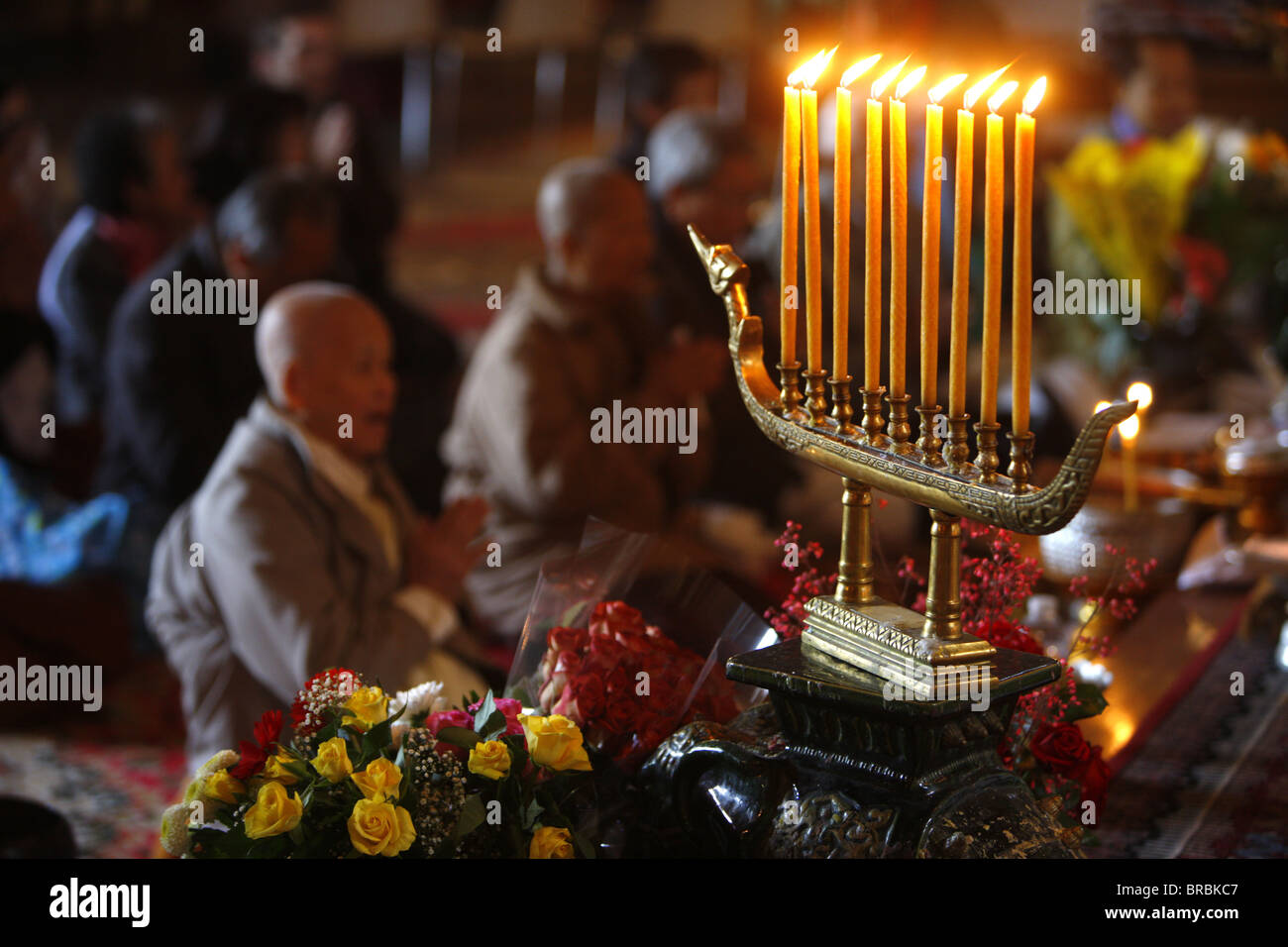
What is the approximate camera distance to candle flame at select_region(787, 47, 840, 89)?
115 cm

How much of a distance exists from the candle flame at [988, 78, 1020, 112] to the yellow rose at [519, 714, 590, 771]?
61cm

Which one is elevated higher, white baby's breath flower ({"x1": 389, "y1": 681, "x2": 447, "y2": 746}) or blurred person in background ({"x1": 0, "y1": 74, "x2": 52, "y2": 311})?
blurred person in background ({"x1": 0, "y1": 74, "x2": 52, "y2": 311})

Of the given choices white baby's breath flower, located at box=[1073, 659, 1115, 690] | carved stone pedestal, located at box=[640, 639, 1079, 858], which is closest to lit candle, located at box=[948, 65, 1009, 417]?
carved stone pedestal, located at box=[640, 639, 1079, 858]

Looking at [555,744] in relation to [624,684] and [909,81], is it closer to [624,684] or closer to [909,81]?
[624,684]

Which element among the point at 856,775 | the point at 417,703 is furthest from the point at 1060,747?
the point at 417,703

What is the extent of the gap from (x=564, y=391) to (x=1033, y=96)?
236 cm

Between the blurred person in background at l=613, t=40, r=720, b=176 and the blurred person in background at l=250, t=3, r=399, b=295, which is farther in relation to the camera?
the blurred person in background at l=250, t=3, r=399, b=295

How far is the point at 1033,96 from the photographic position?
1054mm

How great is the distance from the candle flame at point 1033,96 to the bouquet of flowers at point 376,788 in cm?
63

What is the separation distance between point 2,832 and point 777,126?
10947 millimetres

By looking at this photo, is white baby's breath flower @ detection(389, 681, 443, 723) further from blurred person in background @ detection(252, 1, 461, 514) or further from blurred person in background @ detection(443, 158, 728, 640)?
blurred person in background @ detection(252, 1, 461, 514)

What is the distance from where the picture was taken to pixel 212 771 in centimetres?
127

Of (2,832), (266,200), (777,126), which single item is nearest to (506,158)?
(777,126)

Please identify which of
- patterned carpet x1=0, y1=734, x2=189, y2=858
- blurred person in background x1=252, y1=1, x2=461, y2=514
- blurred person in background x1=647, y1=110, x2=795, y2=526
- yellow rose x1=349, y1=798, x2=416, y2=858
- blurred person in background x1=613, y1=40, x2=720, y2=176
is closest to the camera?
yellow rose x1=349, y1=798, x2=416, y2=858
